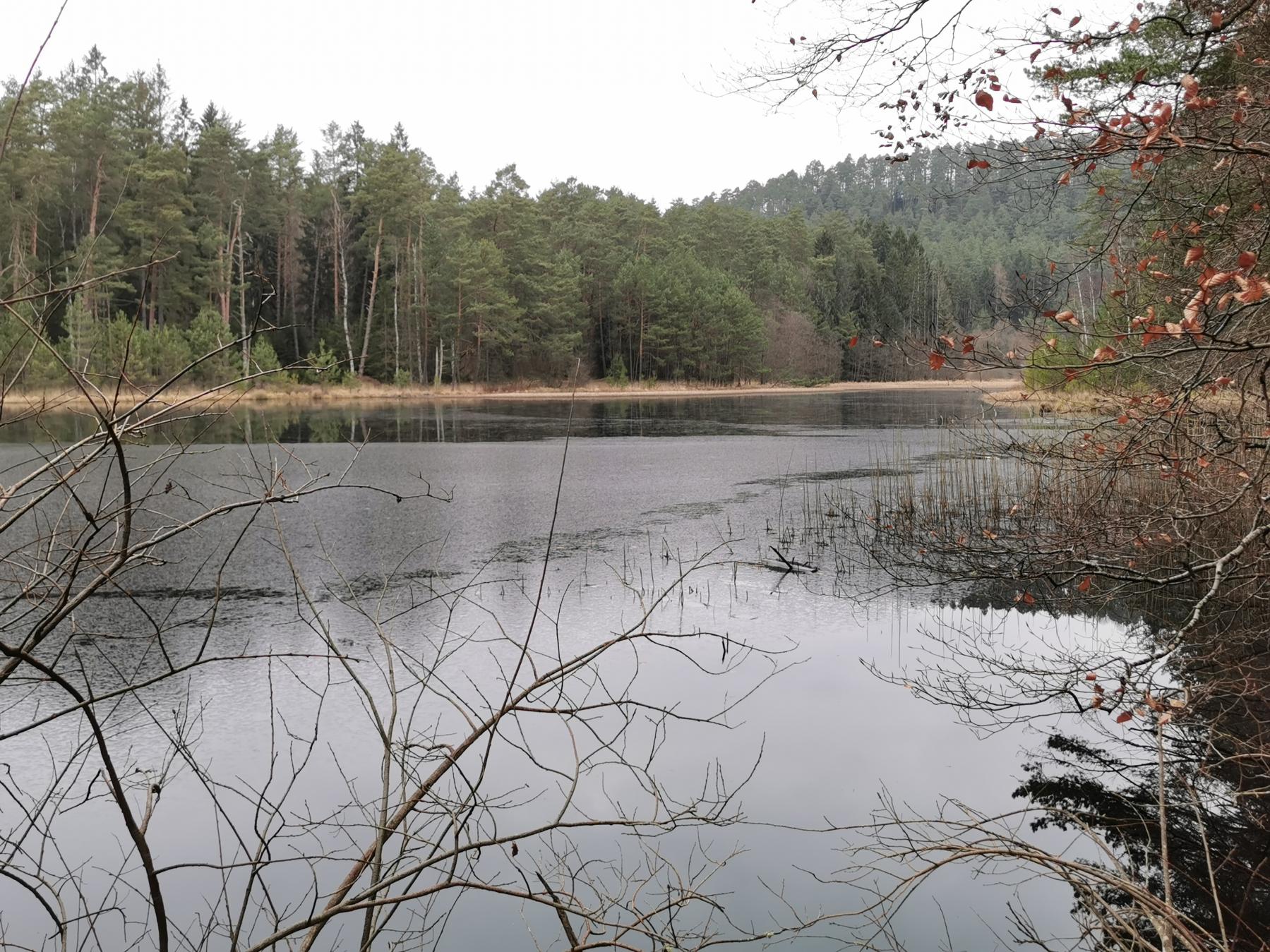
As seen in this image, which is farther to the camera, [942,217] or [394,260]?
[942,217]

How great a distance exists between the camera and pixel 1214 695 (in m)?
5.54

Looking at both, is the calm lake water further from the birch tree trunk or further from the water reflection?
the birch tree trunk

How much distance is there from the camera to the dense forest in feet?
117

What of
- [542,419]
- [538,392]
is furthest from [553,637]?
[538,392]

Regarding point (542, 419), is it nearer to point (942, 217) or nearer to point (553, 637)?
point (553, 637)

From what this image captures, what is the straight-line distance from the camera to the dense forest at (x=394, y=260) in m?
35.8

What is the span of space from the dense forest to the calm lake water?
64.4ft

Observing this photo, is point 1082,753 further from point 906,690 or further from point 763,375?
point 763,375

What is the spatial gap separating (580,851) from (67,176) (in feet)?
134

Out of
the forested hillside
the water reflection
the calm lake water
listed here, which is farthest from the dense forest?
the calm lake water

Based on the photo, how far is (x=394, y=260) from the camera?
4325cm

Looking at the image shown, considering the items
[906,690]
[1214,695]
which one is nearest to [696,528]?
[906,690]

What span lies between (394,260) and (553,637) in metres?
39.5

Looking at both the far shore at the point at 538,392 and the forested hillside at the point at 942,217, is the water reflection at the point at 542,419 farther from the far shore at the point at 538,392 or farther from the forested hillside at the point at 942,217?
the forested hillside at the point at 942,217
